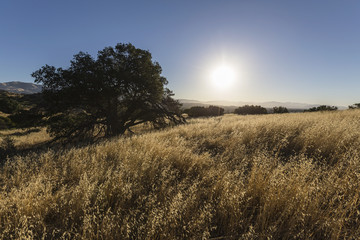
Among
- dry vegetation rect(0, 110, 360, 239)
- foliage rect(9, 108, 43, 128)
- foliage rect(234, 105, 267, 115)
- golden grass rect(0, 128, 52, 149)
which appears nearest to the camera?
dry vegetation rect(0, 110, 360, 239)

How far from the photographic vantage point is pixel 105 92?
10.7 m

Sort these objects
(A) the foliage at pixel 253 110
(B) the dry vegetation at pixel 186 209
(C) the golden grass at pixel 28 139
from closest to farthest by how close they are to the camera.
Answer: (B) the dry vegetation at pixel 186 209
(C) the golden grass at pixel 28 139
(A) the foliage at pixel 253 110

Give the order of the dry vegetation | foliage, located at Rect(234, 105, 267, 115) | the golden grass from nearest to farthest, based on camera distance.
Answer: the dry vegetation → the golden grass → foliage, located at Rect(234, 105, 267, 115)

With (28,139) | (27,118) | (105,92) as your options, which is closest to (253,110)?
(105,92)

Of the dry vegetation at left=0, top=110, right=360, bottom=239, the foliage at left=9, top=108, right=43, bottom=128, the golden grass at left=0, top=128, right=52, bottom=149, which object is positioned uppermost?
the foliage at left=9, top=108, right=43, bottom=128

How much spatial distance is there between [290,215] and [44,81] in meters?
13.4

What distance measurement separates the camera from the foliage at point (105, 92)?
32.9 feet

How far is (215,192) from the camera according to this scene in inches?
103

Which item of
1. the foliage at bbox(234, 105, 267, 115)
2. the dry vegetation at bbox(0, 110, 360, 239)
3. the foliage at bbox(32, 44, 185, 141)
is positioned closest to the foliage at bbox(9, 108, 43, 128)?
the foliage at bbox(32, 44, 185, 141)

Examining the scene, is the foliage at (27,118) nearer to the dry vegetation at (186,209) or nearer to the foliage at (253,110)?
the dry vegetation at (186,209)

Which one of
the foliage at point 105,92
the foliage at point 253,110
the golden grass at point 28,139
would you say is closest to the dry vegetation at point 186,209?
the foliage at point 105,92

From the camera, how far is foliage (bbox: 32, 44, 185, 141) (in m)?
10.0

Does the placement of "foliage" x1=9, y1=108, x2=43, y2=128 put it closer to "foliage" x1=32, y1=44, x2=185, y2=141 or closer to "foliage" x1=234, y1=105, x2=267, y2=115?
"foliage" x1=32, y1=44, x2=185, y2=141

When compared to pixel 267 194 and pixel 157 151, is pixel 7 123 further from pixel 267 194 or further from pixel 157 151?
pixel 267 194
